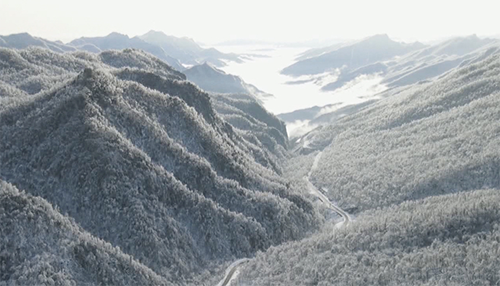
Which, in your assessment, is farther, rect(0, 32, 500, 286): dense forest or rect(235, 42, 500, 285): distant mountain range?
rect(0, 32, 500, 286): dense forest

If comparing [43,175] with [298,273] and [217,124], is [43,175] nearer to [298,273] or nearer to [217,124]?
[298,273]

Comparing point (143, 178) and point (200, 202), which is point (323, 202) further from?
point (143, 178)

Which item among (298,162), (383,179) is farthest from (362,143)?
(383,179)

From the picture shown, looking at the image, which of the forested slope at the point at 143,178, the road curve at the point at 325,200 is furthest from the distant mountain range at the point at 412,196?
the forested slope at the point at 143,178

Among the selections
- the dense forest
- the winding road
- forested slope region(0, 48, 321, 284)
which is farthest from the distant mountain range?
forested slope region(0, 48, 321, 284)

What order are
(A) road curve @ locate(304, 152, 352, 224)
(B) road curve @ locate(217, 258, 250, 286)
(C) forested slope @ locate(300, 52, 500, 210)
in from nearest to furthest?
(B) road curve @ locate(217, 258, 250, 286)
(C) forested slope @ locate(300, 52, 500, 210)
(A) road curve @ locate(304, 152, 352, 224)

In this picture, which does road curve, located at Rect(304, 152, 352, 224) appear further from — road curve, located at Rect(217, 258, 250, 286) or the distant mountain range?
road curve, located at Rect(217, 258, 250, 286)

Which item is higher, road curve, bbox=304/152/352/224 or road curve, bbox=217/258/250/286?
road curve, bbox=217/258/250/286

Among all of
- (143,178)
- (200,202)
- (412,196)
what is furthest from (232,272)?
(412,196)
